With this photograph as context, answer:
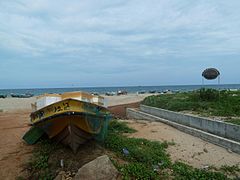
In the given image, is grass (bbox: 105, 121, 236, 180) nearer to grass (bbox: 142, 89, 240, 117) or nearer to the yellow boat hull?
the yellow boat hull

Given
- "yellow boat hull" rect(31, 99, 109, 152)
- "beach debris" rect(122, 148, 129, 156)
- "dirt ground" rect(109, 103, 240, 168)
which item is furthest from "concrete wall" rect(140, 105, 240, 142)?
"yellow boat hull" rect(31, 99, 109, 152)

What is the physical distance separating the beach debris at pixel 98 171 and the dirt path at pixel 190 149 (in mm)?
2079

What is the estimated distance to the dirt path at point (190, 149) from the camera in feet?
23.5

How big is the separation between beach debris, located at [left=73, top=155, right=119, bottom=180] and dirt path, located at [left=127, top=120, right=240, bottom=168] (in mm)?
2079

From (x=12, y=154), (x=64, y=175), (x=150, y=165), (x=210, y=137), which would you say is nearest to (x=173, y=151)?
(x=150, y=165)

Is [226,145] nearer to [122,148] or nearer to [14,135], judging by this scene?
[122,148]

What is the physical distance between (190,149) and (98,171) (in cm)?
343

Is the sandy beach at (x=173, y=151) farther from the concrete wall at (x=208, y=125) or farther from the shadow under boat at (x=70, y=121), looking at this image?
the shadow under boat at (x=70, y=121)

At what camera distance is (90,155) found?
7137 millimetres

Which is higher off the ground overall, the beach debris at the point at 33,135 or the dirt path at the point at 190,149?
the beach debris at the point at 33,135

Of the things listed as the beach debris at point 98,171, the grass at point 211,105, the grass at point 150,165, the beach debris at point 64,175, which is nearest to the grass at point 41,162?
the beach debris at point 64,175

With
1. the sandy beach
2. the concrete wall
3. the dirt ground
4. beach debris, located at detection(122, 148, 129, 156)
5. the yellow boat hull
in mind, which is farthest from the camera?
the concrete wall

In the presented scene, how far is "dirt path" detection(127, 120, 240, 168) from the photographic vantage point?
7.18 m

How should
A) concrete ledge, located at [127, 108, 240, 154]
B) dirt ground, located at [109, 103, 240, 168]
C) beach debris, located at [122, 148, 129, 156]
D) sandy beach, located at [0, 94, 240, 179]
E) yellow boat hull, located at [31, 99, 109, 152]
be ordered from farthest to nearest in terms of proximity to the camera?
concrete ledge, located at [127, 108, 240, 154], beach debris, located at [122, 148, 129, 156], dirt ground, located at [109, 103, 240, 168], sandy beach, located at [0, 94, 240, 179], yellow boat hull, located at [31, 99, 109, 152]
